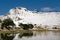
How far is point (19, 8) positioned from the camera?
18525 centimetres

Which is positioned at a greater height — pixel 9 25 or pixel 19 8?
pixel 19 8

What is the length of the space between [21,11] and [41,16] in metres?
18.9

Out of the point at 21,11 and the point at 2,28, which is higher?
the point at 21,11

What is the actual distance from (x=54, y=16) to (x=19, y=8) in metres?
28.7

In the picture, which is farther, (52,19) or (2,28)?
(52,19)

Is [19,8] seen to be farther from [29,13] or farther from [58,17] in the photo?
[58,17]

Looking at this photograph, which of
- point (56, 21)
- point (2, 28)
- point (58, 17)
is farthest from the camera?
point (58, 17)

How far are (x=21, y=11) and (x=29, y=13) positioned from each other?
7.59m

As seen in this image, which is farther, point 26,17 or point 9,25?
point 26,17

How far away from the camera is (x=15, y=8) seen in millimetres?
188750

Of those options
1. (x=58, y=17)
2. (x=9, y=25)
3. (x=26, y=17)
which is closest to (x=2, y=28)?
(x=9, y=25)

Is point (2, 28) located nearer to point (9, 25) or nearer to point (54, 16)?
point (9, 25)

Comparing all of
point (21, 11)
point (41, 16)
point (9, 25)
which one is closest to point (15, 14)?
point (21, 11)

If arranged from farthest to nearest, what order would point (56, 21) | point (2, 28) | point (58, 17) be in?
point (58, 17) < point (56, 21) < point (2, 28)
